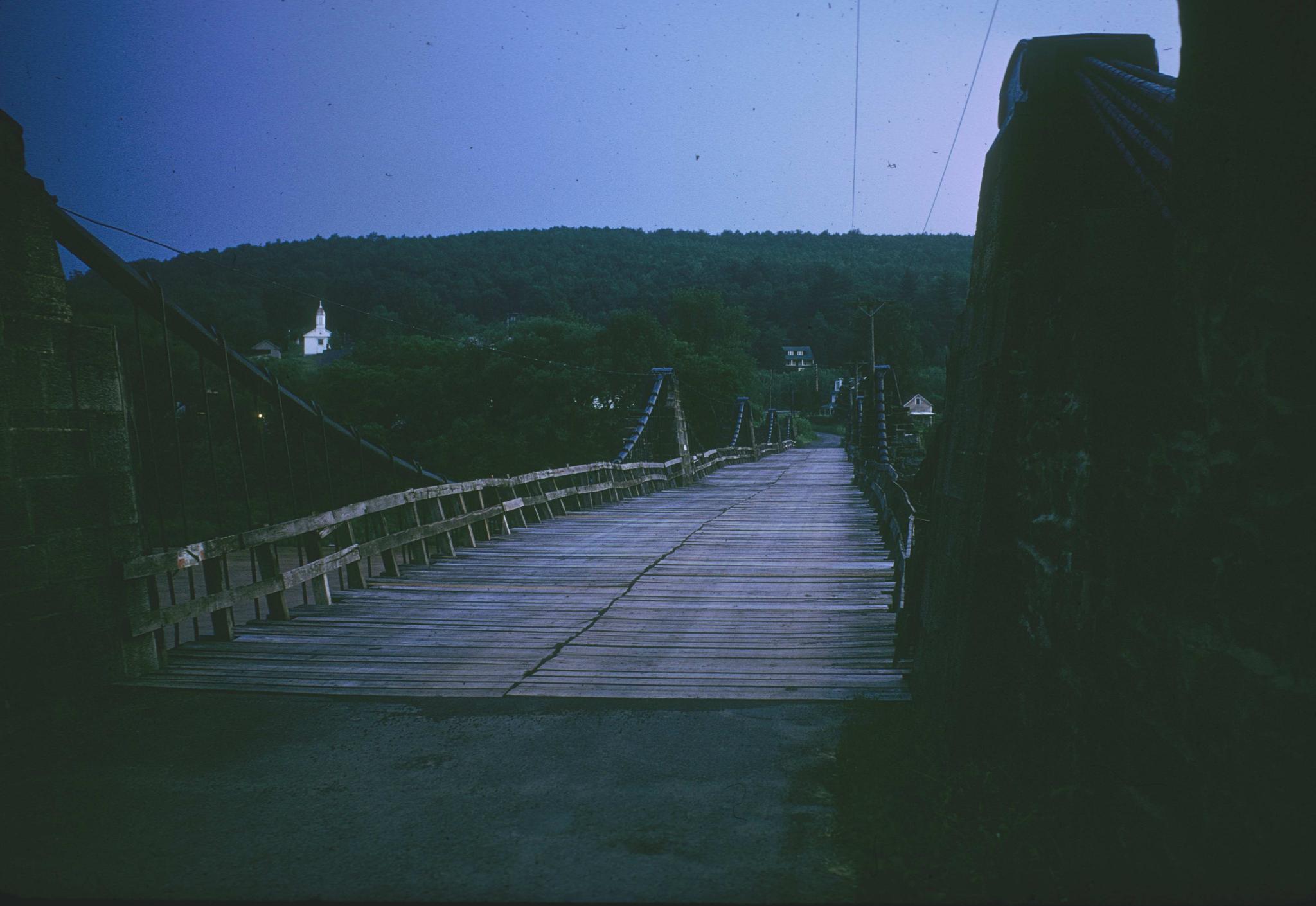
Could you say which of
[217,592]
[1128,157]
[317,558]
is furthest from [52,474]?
[1128,157]

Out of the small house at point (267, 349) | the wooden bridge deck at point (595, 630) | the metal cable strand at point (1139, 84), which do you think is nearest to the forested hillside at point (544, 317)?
the small house at point (267, 349)

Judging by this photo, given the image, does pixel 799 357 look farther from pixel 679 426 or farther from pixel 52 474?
pixel 52 474

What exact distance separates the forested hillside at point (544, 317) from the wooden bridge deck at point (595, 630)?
2486cm

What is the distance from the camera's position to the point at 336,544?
6.90 meters

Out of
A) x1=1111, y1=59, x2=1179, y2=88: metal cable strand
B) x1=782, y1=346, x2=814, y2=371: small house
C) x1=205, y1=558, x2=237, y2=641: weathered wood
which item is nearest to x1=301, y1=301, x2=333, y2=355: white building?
x1=782, y1=346, x2=814, y2=371: small house

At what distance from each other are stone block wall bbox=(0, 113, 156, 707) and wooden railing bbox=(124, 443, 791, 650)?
23 centimetres

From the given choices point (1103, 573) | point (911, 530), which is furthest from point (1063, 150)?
point (911, 530)

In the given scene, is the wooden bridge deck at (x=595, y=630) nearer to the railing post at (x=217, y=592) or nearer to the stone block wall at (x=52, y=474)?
the railing post at (x=217, y=592)

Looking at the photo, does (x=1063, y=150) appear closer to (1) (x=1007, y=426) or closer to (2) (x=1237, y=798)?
(1) (x=1007, y=426)

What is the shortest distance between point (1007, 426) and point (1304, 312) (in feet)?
5.15

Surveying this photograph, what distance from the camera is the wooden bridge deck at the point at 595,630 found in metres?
4.49

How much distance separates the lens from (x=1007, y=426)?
10.5ft

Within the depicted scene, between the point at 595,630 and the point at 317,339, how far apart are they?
135m

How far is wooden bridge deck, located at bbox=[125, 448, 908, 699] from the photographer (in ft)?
14.7
